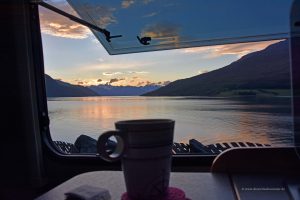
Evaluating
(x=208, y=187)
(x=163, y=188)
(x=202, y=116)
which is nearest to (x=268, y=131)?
(x=202, y=116)

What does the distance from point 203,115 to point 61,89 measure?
2.84 ft

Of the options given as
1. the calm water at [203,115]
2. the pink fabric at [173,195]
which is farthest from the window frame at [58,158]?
the pink fabric at [173,195]

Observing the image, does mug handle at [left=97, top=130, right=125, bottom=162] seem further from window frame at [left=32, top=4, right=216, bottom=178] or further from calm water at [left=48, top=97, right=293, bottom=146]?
window frame at [left=32, top=4, right=216, bottom=178]

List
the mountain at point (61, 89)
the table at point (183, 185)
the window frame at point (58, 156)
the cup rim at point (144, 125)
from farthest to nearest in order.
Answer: the mountain at point (61, 89)
the window frame at point (58, 156)
the table at point (183, 185)
the cup rim at point (144, 125)

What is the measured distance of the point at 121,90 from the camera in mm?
1771

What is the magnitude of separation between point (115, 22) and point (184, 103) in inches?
21.5

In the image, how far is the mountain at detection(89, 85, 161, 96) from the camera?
67.4 inches

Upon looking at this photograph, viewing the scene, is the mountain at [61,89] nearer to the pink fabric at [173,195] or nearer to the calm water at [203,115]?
the calm water at [203,115]

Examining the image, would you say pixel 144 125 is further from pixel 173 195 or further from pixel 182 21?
pixel 182 21

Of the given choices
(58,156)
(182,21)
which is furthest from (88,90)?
(182,21)

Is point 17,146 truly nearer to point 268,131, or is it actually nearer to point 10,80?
point 10,80

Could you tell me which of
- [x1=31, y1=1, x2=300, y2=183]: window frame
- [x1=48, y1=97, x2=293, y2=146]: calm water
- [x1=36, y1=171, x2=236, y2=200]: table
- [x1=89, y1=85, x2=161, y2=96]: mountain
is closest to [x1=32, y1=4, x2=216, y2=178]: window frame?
[x1=31, y1=1, x2=300, y2=183]: window frame

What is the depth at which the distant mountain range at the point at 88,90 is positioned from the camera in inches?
68.0

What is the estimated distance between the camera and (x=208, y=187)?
25.8 inches
